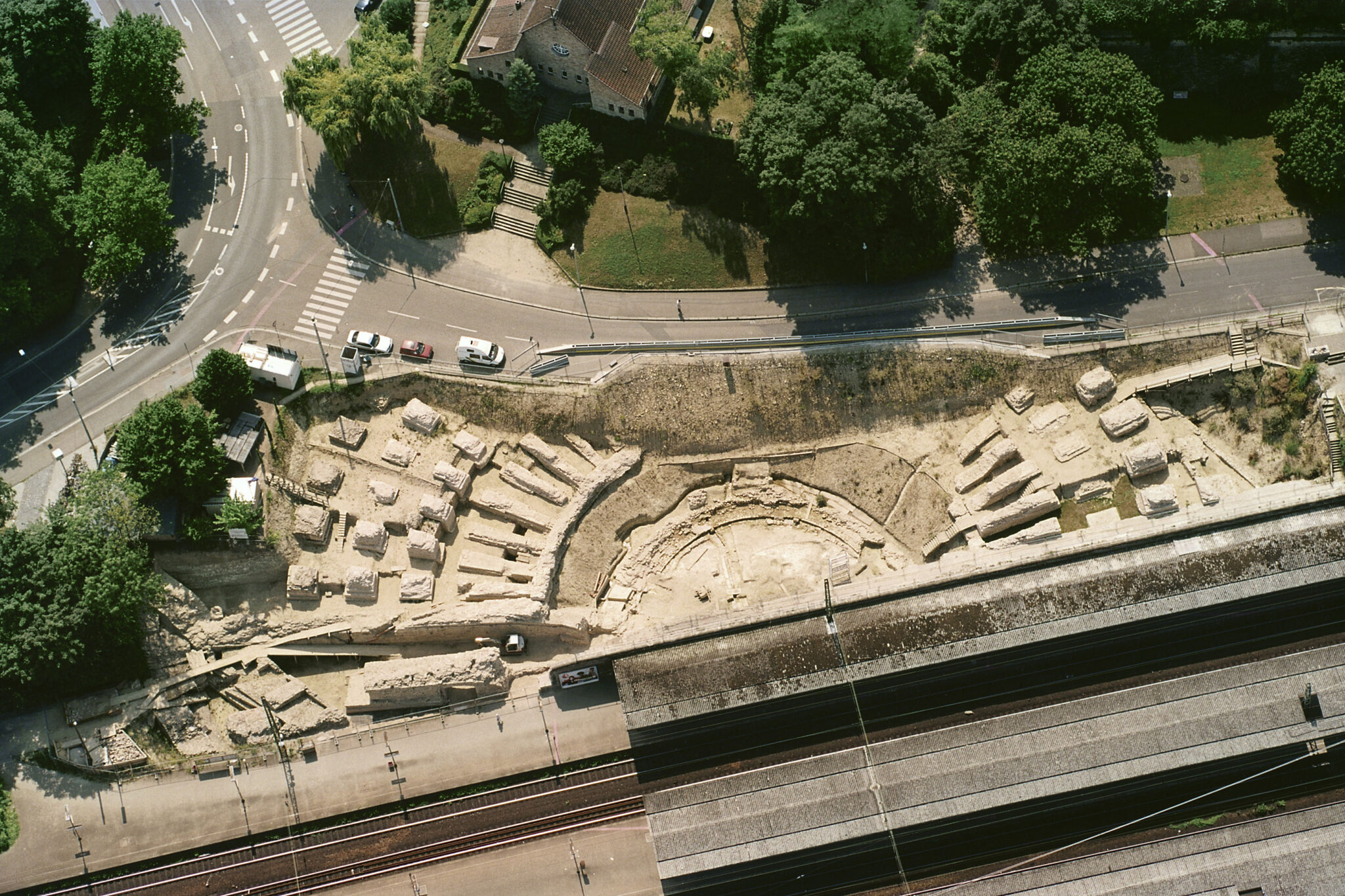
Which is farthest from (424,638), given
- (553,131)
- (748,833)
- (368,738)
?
(553,131)

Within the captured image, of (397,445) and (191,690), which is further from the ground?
(397,445)

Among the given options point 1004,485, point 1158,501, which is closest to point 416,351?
point 1004,485

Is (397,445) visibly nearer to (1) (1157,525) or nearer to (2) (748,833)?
(2) (748,833)

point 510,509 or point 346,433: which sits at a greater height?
point 346,433

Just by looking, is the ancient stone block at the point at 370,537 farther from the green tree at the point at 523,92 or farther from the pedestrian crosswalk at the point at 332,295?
the green tree at the point at 523,92

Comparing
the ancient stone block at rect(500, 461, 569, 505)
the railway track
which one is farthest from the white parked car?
the railway track

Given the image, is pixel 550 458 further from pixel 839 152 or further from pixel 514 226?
pixel 839 152

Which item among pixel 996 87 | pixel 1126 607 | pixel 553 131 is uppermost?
pixel 553 131
